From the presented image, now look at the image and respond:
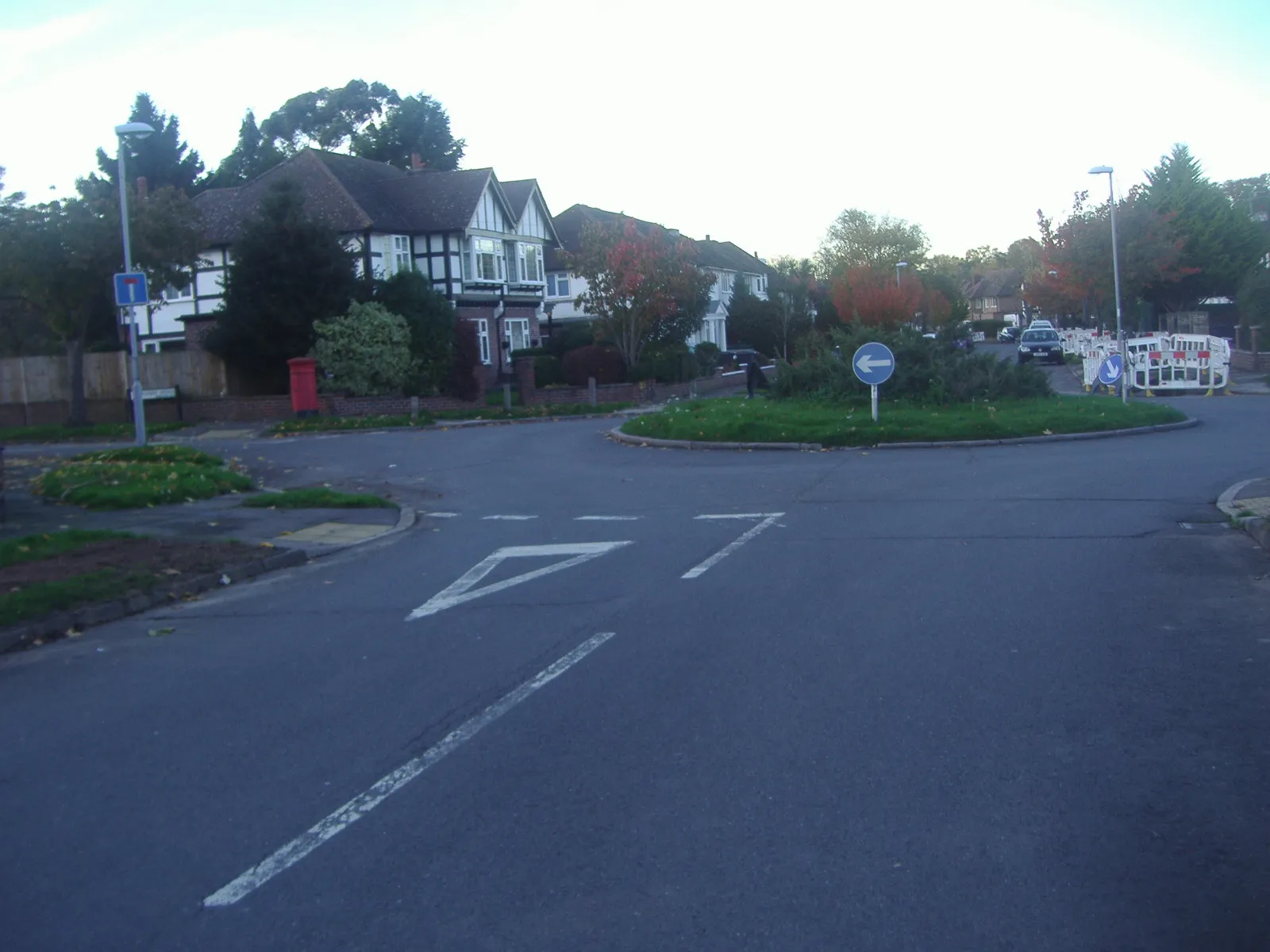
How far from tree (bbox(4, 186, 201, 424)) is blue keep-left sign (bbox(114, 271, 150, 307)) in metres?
8.78

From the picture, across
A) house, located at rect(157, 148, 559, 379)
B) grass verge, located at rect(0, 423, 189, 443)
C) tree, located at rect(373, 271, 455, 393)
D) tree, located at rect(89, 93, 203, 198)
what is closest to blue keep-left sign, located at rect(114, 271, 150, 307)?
grass verge, located at rect(0, 423, 189, 443)

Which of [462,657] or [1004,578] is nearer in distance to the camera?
[462,657]

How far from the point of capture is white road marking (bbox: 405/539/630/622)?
417 inches

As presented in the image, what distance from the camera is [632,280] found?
4347 cm

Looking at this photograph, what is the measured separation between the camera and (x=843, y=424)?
2384 centimetres

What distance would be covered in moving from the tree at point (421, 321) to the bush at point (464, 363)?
1.31 meters

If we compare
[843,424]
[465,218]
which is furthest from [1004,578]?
[465,218]

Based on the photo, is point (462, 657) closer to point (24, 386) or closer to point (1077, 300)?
point (24, 386)

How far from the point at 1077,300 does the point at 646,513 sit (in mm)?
45788

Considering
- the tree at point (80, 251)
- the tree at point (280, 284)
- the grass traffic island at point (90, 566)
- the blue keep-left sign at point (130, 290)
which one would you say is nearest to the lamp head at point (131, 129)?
the blue keep-left sign at point (130, 290)

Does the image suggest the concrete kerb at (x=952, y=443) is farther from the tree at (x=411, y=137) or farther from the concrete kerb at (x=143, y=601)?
the tree at (x=411, y=137)

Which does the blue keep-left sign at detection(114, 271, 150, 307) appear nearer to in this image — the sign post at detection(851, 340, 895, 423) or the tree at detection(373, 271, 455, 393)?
the tree at detection(373, 271, 455, 393)

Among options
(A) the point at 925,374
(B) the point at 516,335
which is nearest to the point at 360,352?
(B) the point at 516,335

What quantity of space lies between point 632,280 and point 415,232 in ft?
33.2
